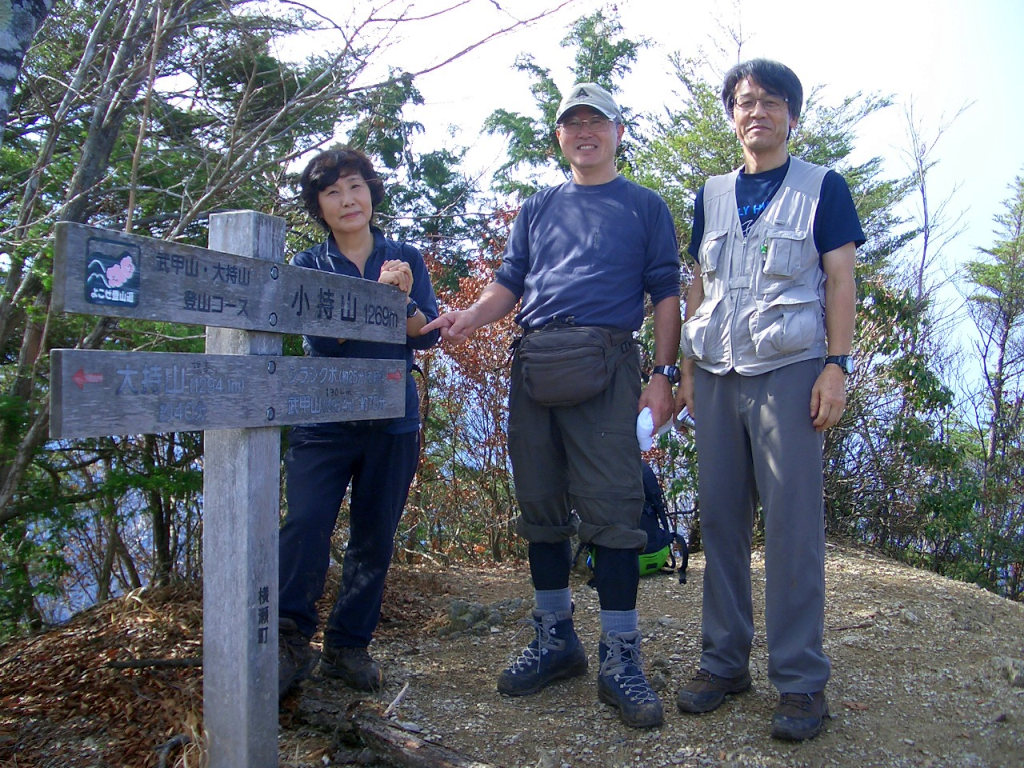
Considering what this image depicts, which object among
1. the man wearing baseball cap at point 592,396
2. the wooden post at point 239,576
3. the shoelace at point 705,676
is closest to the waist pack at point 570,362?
the man wearing baseball cap at point 592,396

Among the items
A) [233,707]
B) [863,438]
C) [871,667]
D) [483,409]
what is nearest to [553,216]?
[233,707]

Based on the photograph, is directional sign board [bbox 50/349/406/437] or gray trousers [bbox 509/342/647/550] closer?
directional sign board [bbox 50/349/406/437]

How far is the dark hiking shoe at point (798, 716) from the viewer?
276 centimetres

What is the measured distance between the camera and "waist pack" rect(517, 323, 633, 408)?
2965 millimetres

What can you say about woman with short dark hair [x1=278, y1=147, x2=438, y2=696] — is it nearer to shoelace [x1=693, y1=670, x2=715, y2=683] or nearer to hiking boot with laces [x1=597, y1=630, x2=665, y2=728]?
hiking boot with laces [x1=597, y1=630, x2=665, y2=728]

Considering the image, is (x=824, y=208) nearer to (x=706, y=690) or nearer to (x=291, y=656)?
(x=706, y=690)

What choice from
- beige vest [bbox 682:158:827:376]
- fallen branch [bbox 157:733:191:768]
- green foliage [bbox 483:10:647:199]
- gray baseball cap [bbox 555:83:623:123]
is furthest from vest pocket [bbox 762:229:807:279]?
green foliage [bbox 483:10:647:199]

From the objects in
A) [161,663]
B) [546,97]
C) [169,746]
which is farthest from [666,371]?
[546,97]

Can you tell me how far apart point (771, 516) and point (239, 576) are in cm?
179

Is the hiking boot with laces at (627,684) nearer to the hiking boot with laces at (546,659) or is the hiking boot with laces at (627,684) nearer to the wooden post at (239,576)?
the hiking boot with laces at (546,659)

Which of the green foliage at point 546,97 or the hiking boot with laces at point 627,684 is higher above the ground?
the green foliage at point 546,97

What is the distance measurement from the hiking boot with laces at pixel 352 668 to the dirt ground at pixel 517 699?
0.16ft

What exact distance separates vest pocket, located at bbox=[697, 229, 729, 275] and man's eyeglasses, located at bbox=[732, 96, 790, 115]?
1.46 ft

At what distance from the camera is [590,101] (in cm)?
312
